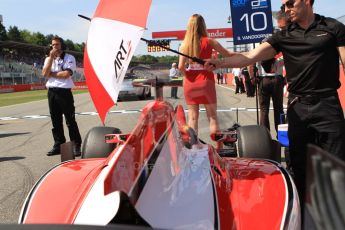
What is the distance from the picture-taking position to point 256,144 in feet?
12.9

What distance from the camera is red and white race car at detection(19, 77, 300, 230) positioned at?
1938mm

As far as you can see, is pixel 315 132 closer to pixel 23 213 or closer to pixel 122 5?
pixel 122 5

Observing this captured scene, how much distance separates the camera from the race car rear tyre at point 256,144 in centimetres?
389

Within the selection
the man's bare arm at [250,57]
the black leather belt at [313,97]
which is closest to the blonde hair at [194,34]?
the man's bare arm at [250,57]

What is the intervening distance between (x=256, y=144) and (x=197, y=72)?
1641 mm

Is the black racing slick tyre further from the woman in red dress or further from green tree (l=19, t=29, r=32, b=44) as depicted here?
green tree (l=19, t=29, r=32, b=44)

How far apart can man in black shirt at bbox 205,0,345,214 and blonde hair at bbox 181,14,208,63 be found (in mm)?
1860

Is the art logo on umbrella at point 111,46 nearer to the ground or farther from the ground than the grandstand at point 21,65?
nearer to the ground

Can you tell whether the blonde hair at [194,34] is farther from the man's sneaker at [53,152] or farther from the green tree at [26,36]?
the green tree at [26,36]

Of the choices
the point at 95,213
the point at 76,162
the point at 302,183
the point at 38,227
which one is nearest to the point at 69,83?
the point at 76,162

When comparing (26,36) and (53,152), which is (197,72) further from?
(26,36)

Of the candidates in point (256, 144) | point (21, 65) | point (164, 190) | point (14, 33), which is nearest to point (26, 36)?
point (14, 33)

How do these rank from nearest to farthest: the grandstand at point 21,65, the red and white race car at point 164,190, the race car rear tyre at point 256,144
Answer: the red and white race car at point 164,190, the race car rear tyre at point 256,144, the grandstand at point 21,65

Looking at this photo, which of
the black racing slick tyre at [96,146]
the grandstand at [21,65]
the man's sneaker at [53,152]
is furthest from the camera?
the grandstand at [21,65]
